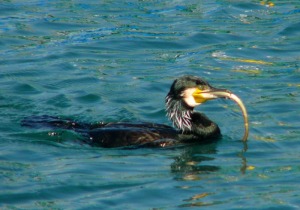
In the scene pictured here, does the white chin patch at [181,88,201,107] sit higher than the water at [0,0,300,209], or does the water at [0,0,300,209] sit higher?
the white chin patch at [181,88,201,107]

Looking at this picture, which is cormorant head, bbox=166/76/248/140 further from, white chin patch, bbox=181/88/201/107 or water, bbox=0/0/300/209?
water, bbox=0/0/300/209

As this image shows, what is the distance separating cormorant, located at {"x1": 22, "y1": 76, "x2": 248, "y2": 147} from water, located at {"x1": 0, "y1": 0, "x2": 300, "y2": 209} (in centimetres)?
18

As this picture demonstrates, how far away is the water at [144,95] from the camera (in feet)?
34.6

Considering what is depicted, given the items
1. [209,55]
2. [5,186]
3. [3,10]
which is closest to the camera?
[5,186]

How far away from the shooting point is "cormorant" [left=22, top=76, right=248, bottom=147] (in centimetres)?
1232

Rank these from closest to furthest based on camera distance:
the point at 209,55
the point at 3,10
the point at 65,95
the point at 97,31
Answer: the point at 65,95
the point at 209,55
the point at 97,31
the point at 3,10

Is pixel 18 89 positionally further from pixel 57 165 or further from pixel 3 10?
pixel 3 10

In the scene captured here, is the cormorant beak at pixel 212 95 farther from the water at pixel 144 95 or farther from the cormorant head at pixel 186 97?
the water at pixel 144 95

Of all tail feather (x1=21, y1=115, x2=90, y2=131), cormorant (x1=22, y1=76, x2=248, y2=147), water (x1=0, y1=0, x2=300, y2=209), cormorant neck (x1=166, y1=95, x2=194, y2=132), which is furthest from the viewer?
tail feather (x1=21, y1=115, x2=90, y2=131)

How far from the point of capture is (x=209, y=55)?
678 inches

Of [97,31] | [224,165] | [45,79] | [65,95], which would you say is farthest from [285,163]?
[97,31]

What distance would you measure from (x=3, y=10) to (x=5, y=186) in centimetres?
989

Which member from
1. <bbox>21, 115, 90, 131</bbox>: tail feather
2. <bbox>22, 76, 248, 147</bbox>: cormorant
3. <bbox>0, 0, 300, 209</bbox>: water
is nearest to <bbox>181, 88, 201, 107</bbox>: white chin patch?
<bbox>22, 76, 248, 147</bbox>: cormorant

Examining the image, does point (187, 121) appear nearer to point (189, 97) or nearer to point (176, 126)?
point (176, 126)
